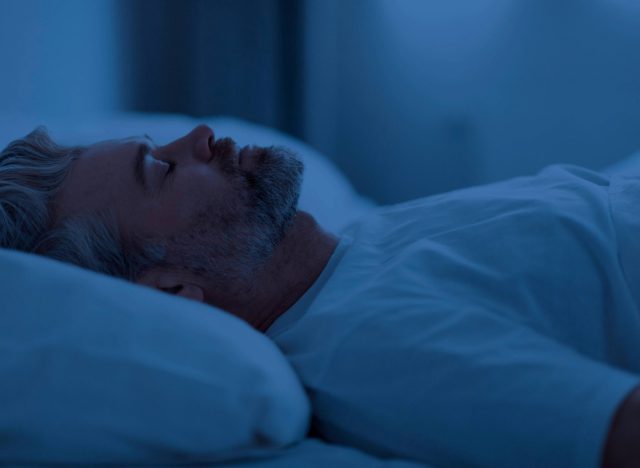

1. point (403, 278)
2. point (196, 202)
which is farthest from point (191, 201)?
point (403, 278)

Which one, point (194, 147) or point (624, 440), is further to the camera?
point (194, 147)

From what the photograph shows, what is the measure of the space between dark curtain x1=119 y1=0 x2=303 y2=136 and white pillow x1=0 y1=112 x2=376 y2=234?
0.50m

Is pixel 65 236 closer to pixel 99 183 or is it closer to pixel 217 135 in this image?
pixel 99 183

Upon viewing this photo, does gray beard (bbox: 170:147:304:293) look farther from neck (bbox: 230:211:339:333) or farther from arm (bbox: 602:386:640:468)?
arm (bbox: 602:386:640:468)

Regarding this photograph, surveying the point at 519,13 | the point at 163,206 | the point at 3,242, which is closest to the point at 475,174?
the point at 519,13

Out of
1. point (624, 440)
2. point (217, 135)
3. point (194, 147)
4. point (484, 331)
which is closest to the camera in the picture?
point (624, 440)

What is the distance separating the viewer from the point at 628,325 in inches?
29.0

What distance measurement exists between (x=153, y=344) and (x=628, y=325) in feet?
1.79

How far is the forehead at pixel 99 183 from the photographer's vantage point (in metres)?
0.93

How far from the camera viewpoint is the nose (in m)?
1.00

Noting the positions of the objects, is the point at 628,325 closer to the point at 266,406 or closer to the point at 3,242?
the point at 266,406

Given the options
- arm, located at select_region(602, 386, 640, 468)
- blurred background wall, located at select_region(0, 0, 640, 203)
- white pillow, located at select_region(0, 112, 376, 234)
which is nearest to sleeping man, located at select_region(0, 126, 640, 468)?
arm, located at select_region(602, 386, 640, 468)

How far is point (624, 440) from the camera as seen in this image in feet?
1.82

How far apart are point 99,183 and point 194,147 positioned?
162 millimetres
